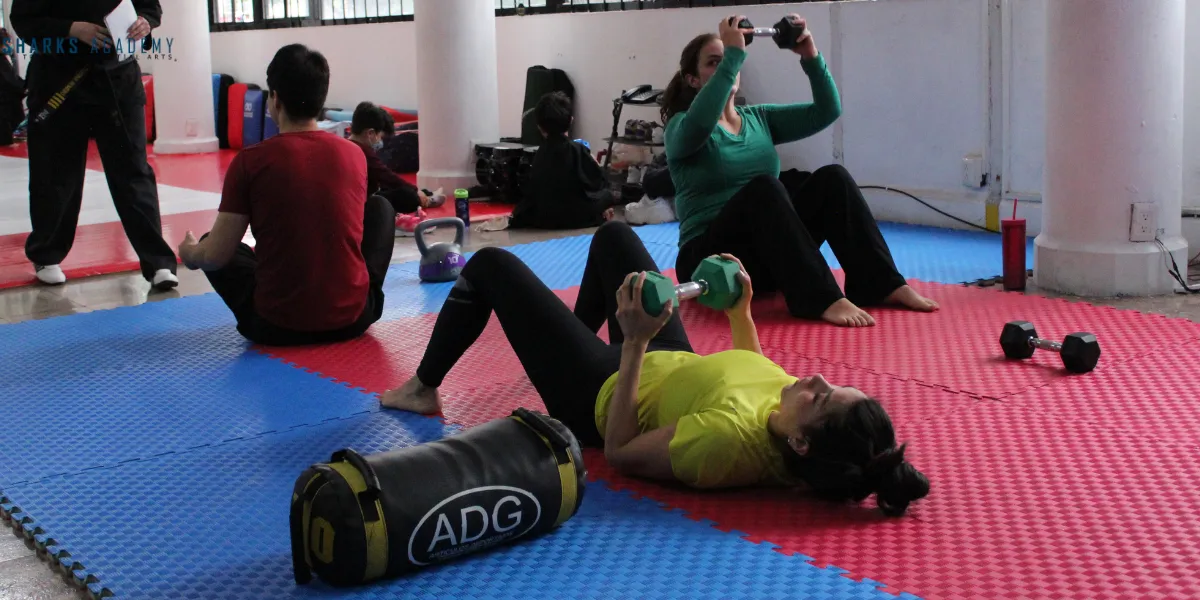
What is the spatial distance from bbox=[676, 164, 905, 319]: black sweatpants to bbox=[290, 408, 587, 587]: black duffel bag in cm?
210

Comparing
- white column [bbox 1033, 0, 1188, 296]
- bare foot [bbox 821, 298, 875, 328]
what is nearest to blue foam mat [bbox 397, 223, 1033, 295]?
white column [bbox 1033, 0, 1188, 296]

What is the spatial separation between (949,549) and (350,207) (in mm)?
2482

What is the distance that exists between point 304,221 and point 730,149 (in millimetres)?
1640

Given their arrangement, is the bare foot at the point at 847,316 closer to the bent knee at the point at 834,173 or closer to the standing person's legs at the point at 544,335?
the bent knee at the point at 834,173

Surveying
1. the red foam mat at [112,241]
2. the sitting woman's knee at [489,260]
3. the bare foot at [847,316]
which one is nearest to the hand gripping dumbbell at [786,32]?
the bare foot at [847,316]

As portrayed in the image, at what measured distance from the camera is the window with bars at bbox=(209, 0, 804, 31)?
9180 mm

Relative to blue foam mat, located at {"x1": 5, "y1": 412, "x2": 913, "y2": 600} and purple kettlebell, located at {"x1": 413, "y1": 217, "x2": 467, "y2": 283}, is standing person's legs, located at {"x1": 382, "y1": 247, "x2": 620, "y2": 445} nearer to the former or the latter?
blue foam mat, located at {"x1": 5, "y1": 412, "x2": 913, "y2": 600}

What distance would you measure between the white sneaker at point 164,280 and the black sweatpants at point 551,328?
2.47 m

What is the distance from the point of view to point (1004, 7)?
6.30 m

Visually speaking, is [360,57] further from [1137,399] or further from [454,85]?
[1137,399]

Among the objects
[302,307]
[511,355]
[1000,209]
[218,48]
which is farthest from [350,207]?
[218,48]

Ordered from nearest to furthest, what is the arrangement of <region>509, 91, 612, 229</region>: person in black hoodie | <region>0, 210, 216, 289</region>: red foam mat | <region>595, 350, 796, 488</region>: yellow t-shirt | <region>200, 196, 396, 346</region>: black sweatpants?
<region>595, 350, 796, 488</region>: yellow t-shirt, <region>200, 196, 396, 346</region>: black sweatpants, <region>0, 210, 216, 289</region>: red foam mat, <region>509, 91, 612, 229</region>: person in black hoodie

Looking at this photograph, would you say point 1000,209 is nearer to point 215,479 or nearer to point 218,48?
point 215,479

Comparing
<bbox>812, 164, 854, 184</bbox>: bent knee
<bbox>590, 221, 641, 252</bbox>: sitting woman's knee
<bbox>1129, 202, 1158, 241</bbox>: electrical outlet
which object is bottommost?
<bbox>1129, 202, 1158, 241</bbox>: electrical outlet
